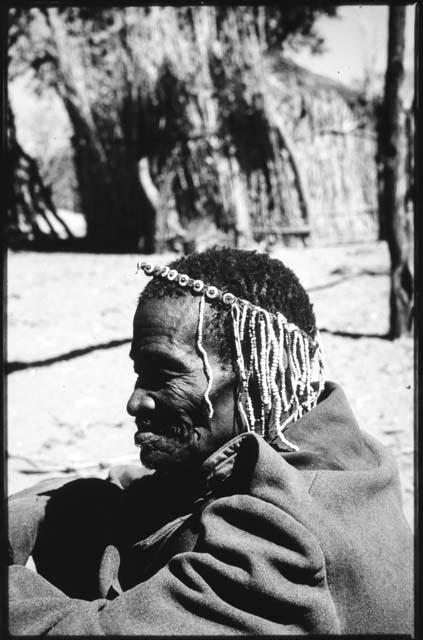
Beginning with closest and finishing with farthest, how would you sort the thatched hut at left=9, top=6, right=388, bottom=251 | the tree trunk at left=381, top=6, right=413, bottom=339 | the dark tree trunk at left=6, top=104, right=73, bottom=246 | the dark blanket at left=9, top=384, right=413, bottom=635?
the dark blanket at left=9, top=384, right=413, bottom=635, the tree trunk at left=381, top=6, right=413, bottom=339, the thatched hut at left=9, top=6, right=388, bottom=251, the dark tree trunk at left=6, top=104, right=73, bottom=246

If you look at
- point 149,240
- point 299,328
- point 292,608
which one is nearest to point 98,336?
point 299,328

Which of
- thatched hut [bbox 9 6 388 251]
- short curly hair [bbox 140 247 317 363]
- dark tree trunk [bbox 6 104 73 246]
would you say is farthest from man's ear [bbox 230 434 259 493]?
dark tree trunk [bbox 6 104 73 246]

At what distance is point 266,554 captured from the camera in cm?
125

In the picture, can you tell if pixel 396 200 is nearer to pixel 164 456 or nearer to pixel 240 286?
pixel 240 286

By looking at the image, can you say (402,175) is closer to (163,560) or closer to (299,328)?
(299,328)

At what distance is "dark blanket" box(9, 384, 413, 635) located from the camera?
125 cm

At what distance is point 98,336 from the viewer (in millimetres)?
6570

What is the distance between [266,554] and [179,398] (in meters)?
0.46

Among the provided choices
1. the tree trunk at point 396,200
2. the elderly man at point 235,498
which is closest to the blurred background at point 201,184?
the tree trunk at point 396,200

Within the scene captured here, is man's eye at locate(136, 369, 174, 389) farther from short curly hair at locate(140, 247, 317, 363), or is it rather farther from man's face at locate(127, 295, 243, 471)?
short curly hair at locate(140, 247, 317, 363)

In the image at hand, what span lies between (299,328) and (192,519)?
57 centimetres

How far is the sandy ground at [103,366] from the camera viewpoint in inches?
164

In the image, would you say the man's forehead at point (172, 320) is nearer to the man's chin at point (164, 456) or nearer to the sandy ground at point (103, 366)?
the man's chin at point (164, 456)

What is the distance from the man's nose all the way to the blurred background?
3723 millimetres
